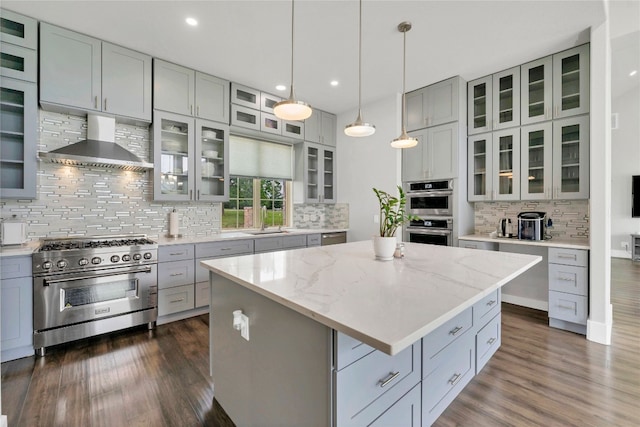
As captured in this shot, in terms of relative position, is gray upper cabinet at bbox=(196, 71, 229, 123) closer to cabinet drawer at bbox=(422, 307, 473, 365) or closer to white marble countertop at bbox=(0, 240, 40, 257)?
white marble countertop at bbox=(0, 240, 40, 257)

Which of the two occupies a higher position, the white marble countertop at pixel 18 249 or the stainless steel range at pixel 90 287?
the white marble countertop at pixel 18 249

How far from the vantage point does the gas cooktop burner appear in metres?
2.54

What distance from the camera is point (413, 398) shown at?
1.33 meters

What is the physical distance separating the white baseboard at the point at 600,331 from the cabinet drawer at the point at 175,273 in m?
4.05

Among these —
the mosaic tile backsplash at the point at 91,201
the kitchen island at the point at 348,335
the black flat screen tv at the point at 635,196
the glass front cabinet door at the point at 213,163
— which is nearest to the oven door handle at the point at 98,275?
the mosaic tile backsplash at the point at 91,201

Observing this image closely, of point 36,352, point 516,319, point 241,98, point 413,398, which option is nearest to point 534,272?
point 516,319

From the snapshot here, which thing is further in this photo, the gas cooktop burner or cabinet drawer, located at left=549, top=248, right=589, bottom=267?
cabinet drawer, located at left=549, top=248, right=589, bottom=267

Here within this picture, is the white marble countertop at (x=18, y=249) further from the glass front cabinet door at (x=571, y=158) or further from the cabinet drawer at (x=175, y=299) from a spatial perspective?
the glass front cabinet door at (x=571, y=158)

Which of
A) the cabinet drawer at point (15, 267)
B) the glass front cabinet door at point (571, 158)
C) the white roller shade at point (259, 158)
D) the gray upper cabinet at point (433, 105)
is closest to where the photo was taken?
the cabinet drawer at point (15, 267)

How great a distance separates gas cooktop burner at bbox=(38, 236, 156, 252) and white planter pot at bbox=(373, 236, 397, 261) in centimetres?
234

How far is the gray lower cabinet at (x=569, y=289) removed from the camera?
2.78m

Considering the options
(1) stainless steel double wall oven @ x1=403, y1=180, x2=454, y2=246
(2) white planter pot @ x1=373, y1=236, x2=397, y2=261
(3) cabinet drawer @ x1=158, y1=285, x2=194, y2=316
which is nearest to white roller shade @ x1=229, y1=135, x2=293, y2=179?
(3) cabinet drawer @ x1=158, y1=285, x2=194, y2=316

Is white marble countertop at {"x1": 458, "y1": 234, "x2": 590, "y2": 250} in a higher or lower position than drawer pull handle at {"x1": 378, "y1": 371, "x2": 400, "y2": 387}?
higher

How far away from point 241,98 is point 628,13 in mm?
4246
